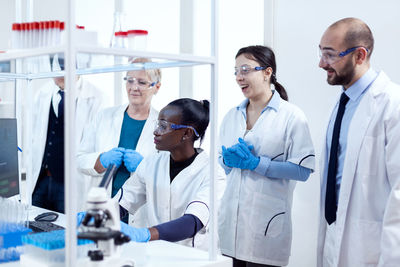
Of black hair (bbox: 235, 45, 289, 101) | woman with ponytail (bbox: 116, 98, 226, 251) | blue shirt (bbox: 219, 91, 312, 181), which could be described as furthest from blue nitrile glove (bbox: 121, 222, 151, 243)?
black hair (bbox: 235, 45, 289, 101)

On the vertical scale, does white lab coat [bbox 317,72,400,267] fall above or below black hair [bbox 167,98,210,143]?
below

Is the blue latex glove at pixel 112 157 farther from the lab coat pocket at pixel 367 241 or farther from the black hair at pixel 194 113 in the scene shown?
the lab coat pocket at pixel 367 241

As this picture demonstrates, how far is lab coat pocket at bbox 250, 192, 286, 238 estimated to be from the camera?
2367 mm

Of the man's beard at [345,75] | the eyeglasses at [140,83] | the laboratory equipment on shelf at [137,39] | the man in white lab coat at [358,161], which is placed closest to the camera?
the laboratory equipment on shelf at [137,39]

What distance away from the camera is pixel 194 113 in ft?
6.73

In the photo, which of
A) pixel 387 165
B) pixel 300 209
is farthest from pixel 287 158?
pixel 300 209

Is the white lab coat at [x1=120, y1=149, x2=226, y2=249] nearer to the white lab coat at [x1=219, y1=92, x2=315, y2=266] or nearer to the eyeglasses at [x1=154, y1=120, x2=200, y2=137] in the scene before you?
the eyeglasses at [x1=154, y1=120, x2=200, y2=137]

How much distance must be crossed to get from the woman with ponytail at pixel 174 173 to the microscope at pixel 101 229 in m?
0.71

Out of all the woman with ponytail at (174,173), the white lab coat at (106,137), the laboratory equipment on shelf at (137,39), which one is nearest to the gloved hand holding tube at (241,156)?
the woman with ponytail at (174,173)

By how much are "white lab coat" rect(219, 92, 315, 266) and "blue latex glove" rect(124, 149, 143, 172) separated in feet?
1.70

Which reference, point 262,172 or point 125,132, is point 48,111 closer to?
point 125,132

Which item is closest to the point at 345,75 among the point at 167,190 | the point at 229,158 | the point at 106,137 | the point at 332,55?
the point at 332,55

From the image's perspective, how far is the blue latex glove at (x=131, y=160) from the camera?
2.35m

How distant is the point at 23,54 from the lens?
1.26 metres
